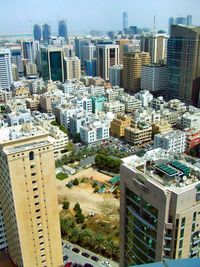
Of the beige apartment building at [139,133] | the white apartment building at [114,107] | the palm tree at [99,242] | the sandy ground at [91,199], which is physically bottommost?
the sandy ground at [91,199]

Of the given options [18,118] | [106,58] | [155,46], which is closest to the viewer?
[18,118]

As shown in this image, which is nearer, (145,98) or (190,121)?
(190,121)

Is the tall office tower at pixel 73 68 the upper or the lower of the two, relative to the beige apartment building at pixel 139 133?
upper

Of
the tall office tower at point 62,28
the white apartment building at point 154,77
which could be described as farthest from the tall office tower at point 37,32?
the white apartment building at point 154,77

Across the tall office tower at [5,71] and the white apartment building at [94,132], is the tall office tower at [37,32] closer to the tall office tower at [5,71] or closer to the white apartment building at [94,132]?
the tall office tower at [5,71]

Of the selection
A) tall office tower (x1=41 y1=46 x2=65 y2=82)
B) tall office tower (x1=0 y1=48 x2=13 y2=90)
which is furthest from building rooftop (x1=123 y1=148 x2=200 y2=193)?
tall office tower (x1=0 y1=48 x2=13 y2=90)

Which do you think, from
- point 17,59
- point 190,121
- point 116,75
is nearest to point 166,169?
point 190,121

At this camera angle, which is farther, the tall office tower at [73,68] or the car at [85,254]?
the tall office tower at [73,68]

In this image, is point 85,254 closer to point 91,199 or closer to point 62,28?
point 91,199
